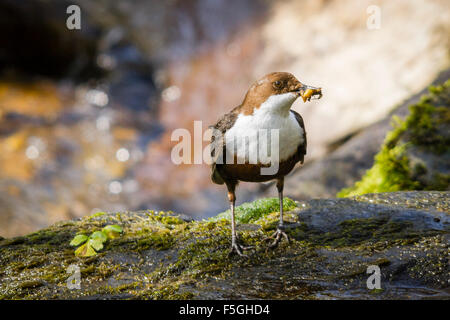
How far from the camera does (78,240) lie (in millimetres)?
3867

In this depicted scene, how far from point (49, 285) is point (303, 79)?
8687 millimetres

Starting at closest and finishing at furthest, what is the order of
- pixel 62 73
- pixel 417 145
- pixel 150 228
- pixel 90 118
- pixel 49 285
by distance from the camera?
pixel 49 285 < pixel 150 228 < pixel 417 145 < pixel 90 118 < pixel 62 73

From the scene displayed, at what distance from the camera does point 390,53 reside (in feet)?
31.3

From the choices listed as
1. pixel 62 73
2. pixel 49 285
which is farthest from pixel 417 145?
pixel 62 73

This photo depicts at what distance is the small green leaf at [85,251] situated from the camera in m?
3.70

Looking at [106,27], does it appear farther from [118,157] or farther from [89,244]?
[89,244]

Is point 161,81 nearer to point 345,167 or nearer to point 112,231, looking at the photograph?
point 345,167

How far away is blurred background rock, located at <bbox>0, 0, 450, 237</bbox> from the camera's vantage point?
364 inches

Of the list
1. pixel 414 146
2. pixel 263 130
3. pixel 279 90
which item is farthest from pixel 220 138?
pixel 414 146

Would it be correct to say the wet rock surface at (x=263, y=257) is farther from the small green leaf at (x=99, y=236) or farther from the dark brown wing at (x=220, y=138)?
the dark brown wing at (x=220, y=138)

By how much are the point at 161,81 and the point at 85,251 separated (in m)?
12.3

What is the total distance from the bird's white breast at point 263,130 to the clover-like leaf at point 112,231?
130 centimetres

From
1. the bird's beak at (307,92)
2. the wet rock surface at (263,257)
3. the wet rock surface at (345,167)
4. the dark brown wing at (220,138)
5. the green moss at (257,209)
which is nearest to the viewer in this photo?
the wet rock surface at (263,257)

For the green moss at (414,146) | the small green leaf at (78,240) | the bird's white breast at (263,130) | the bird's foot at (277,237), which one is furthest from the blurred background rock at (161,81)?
the small green leaf at (78,240)
